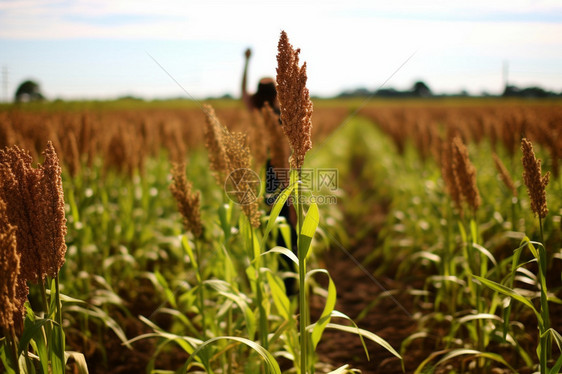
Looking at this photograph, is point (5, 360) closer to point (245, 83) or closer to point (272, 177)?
point (272, 177)

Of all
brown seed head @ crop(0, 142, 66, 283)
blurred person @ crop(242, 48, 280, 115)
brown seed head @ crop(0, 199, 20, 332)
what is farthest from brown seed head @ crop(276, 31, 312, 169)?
blurred person @ crop(242, 48, 280, 115)

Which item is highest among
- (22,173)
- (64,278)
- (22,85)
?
(22,85)

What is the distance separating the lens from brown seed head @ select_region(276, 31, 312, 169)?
4.97 ft

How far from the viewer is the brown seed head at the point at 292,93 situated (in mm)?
1515

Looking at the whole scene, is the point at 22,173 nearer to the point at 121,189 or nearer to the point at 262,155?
the point at 262,155

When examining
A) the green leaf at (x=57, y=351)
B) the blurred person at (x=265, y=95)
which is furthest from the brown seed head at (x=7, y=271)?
the blurred person at (x=265, y=95)

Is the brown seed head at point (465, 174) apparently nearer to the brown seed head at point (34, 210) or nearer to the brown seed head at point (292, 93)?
the brown seed head at point (292, 93)

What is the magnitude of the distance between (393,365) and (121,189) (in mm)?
3610

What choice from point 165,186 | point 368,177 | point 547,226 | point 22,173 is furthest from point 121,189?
point 368,177

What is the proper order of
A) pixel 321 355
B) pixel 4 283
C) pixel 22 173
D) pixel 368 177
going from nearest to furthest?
pixel 4 283 < pixel 22 173 < pixel 321 355 < pixel 368 177

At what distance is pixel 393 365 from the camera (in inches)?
Answer: 113

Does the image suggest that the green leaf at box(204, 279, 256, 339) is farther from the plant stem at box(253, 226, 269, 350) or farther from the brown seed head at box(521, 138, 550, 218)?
the brown seed head at box(521, 138, 550, 218)

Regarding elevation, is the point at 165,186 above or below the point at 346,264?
above

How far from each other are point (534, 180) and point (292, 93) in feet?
3.81
